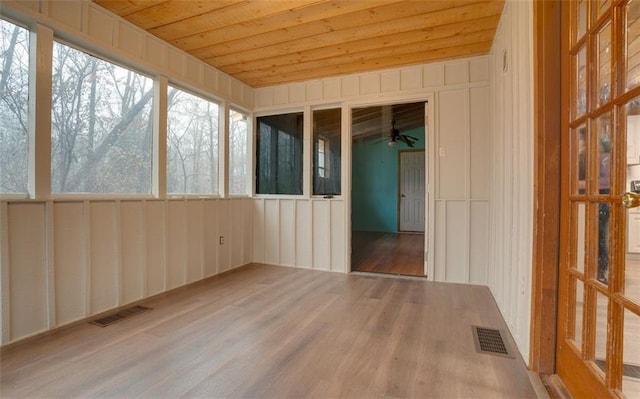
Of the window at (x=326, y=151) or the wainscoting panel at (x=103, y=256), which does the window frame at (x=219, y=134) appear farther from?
the window at (x=326, y=151)

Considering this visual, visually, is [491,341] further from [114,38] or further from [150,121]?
[114,38]

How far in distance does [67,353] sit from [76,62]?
225 centimetres

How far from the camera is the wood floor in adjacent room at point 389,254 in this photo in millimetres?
4239

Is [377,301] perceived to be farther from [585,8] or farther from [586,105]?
[585,8]

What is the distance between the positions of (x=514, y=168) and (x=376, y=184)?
6.35m

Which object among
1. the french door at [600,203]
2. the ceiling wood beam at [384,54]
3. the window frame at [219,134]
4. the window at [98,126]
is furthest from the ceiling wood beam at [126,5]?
the french door at [600,203]

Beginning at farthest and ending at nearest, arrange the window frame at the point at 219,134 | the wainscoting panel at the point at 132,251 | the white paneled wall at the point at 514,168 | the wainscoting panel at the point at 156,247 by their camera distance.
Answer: the window frame at the point at 219,134
the wainscoting panel at the point at 156,247
the wainscoting panel at the point at 132,251
the white paneled wall at the point at 514,168

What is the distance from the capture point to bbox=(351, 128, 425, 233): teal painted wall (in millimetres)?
8312

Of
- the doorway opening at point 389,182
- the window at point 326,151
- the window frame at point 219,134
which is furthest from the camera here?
the doorway opening at point 389,182

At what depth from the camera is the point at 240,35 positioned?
306 cm

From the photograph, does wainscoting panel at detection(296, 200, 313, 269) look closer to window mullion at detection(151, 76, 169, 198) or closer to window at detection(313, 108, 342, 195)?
window at detection(313, 108, 342, 195)

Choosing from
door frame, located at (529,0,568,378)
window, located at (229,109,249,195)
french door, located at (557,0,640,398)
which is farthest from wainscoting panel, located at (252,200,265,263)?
french door, located at (557,0,640,398)

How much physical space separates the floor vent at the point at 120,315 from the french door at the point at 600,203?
3113mm

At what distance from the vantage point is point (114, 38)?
8.75 feet
